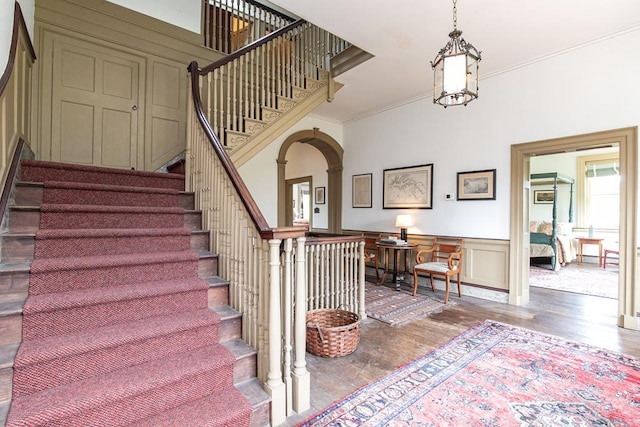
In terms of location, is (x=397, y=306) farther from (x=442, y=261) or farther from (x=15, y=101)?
(x=15, y=101)

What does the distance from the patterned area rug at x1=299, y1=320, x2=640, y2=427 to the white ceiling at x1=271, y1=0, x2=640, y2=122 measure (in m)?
3.27

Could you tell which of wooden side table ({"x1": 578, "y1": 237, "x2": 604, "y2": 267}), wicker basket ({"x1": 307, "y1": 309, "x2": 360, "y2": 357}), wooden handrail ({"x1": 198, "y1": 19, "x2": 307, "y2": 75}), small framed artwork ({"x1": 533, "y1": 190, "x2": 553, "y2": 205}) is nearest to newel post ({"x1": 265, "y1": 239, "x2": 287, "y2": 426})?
wicker basket ({"x1": 307, "y1": 309, "x2": 360, "y2": 357})

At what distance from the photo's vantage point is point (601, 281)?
5602 mm

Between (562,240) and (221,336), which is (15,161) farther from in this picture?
(562,240)

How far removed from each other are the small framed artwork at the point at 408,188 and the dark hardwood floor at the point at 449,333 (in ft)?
5.51

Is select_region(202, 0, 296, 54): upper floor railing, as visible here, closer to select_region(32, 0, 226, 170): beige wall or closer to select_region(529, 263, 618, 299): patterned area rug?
select_region(32, 0, 226, 170): beige wall

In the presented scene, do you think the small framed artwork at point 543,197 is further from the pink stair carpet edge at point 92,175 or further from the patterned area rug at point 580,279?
the pink stair carpet edge at point 92,175

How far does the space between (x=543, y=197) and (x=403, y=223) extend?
5695 mm

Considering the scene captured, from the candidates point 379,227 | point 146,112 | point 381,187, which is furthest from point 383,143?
point 146,112

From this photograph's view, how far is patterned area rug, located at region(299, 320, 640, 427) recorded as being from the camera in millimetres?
1874

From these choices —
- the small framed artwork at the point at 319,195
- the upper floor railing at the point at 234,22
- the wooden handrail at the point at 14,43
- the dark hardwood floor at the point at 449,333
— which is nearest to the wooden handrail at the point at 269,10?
the upper floor railing at the point at 234,22

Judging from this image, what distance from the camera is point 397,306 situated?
4102mm

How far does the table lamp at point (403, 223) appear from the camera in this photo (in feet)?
17.4

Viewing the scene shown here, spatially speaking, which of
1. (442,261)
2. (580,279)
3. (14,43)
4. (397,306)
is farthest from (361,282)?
(580,279)
